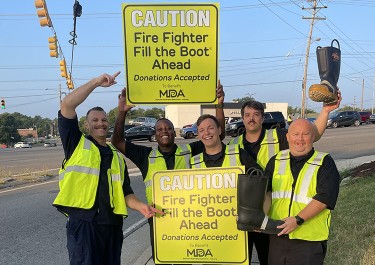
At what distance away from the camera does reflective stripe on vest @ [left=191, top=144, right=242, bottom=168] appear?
3.53 meters

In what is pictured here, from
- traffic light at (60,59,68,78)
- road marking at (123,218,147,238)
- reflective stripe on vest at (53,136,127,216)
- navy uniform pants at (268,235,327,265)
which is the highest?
traffic light at (60,59,68,78)

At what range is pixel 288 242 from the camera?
125 inches

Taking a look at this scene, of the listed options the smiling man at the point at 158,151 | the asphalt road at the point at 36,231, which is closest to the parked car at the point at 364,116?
the asphalt road at the point at 36,231

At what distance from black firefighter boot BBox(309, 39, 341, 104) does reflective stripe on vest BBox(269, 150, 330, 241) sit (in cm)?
65

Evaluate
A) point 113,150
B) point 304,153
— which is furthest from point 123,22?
point 304,153

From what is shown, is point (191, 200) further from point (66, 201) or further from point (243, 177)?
point (66, 201)

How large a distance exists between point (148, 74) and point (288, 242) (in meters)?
1.79

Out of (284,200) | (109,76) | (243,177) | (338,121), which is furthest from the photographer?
(338,121)

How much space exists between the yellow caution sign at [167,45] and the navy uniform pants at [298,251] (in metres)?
→ 1.52

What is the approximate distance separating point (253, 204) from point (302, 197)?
1.42 ft

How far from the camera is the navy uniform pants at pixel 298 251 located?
10.3 ft

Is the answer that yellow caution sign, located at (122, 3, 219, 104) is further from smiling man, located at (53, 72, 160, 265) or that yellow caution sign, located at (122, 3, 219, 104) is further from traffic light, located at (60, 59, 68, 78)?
traffic light, located at (60, 59, 68, 78)

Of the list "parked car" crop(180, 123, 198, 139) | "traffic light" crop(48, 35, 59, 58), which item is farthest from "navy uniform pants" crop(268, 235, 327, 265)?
"parked car" crop(180, 123, 198, 139)

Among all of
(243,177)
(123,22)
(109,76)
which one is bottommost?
(243,177)
